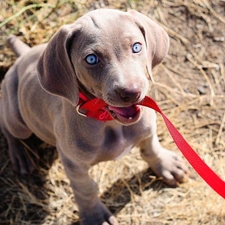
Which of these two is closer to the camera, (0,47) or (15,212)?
(15,212)

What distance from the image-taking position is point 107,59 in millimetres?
3062

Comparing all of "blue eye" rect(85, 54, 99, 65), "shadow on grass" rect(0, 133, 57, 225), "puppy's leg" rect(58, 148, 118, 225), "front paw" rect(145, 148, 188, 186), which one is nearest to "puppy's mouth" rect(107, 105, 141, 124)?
"blue eye" rect(85, 54, 99, 65)

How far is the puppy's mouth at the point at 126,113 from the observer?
10.5 ft

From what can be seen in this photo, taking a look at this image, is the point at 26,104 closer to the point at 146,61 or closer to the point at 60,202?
the point at 60,202

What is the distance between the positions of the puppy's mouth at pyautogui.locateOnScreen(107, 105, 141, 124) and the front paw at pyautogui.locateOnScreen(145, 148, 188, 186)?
4.19 ft

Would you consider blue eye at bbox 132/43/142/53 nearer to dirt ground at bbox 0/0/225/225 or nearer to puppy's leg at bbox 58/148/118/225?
puppy's leg at bbox 58/148/118/225

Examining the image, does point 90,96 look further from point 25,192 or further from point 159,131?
point 25,192

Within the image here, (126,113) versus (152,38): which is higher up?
(152,38)

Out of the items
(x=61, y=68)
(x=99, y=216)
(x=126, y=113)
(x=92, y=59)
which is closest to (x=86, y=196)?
(x=99, y=216)

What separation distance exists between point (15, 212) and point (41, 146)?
655 mm

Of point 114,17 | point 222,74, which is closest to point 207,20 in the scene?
point 222,74

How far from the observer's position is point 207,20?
538 cm

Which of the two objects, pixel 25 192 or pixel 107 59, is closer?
pixel 107 59

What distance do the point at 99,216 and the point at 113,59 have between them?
5.77ft
